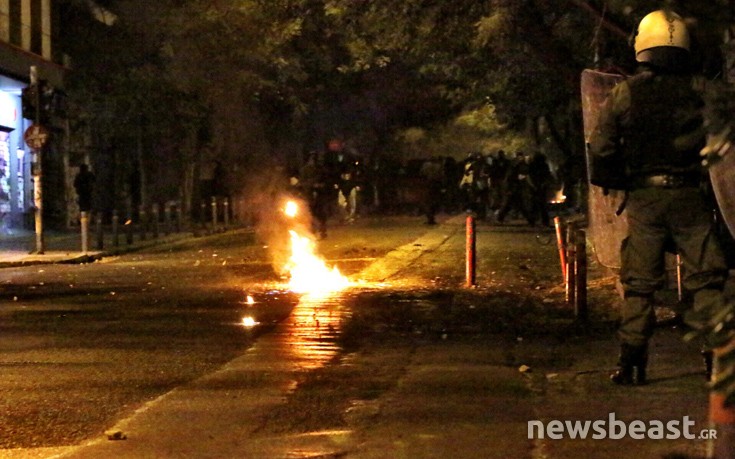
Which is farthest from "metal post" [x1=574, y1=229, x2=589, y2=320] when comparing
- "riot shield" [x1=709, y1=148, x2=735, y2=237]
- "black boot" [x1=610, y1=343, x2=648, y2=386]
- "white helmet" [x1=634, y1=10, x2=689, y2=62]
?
"white helmet" [x1=634, y1=10, x2=689, y2=62]

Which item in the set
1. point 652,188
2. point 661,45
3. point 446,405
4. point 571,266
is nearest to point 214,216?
point 571,266

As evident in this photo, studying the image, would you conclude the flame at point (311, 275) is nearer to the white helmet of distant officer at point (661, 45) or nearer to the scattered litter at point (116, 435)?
the scattered litter at point (116, 435)

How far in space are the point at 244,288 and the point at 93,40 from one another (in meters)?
23.1

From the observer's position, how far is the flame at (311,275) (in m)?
15.0

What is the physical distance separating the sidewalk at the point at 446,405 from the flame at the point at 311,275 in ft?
14.7

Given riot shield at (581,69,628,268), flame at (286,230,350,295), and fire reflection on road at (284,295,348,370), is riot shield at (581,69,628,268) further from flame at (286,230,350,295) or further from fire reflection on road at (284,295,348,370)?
flame at (286,230,350,295)

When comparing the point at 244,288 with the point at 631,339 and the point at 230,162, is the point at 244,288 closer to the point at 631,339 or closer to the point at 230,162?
the point at 631,339

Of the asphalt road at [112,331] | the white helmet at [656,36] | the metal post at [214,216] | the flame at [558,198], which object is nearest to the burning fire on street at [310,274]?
the asphalt road at [112,331]

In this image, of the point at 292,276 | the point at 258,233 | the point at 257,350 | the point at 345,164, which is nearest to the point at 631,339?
the point at 257,350

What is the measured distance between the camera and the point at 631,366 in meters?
7.32

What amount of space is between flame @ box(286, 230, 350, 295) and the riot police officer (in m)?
7.76

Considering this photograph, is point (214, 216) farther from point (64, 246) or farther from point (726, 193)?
point (726, 193)

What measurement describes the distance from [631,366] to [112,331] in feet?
19.2

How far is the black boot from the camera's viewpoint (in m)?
7.18
